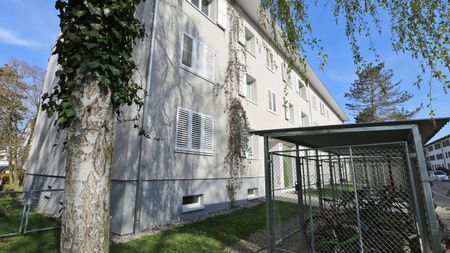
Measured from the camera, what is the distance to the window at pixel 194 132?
8424mm

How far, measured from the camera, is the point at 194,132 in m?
8.95

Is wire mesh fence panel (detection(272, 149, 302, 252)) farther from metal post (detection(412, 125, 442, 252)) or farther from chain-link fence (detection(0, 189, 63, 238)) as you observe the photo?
chain-link fence (detection(0, 189, 63, 238))

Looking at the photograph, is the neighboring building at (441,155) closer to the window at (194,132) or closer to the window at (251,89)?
the window at (251,89)

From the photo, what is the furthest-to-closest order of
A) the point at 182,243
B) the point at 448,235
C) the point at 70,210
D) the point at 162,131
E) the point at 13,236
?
the point at 162,131 < the point at 13,236 < the point at 182,243 < the point at 448,235 < the point at 70,210

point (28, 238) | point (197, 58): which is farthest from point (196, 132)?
point (28, 238)

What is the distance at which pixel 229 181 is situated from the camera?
10203 millimetres

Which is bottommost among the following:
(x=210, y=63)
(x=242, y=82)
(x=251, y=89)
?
(x=242, y=82)


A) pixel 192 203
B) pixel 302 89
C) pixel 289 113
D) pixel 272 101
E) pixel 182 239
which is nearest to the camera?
pixel 182 239

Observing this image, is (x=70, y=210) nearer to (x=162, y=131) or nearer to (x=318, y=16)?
(x=318, y=16)

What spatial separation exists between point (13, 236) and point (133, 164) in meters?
3.38

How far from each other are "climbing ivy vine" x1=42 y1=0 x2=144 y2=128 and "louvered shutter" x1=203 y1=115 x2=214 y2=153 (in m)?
6.77

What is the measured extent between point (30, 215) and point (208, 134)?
7204 mm

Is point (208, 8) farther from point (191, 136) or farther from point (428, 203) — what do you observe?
point (428, 203)

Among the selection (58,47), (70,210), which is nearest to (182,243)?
(70,210)
